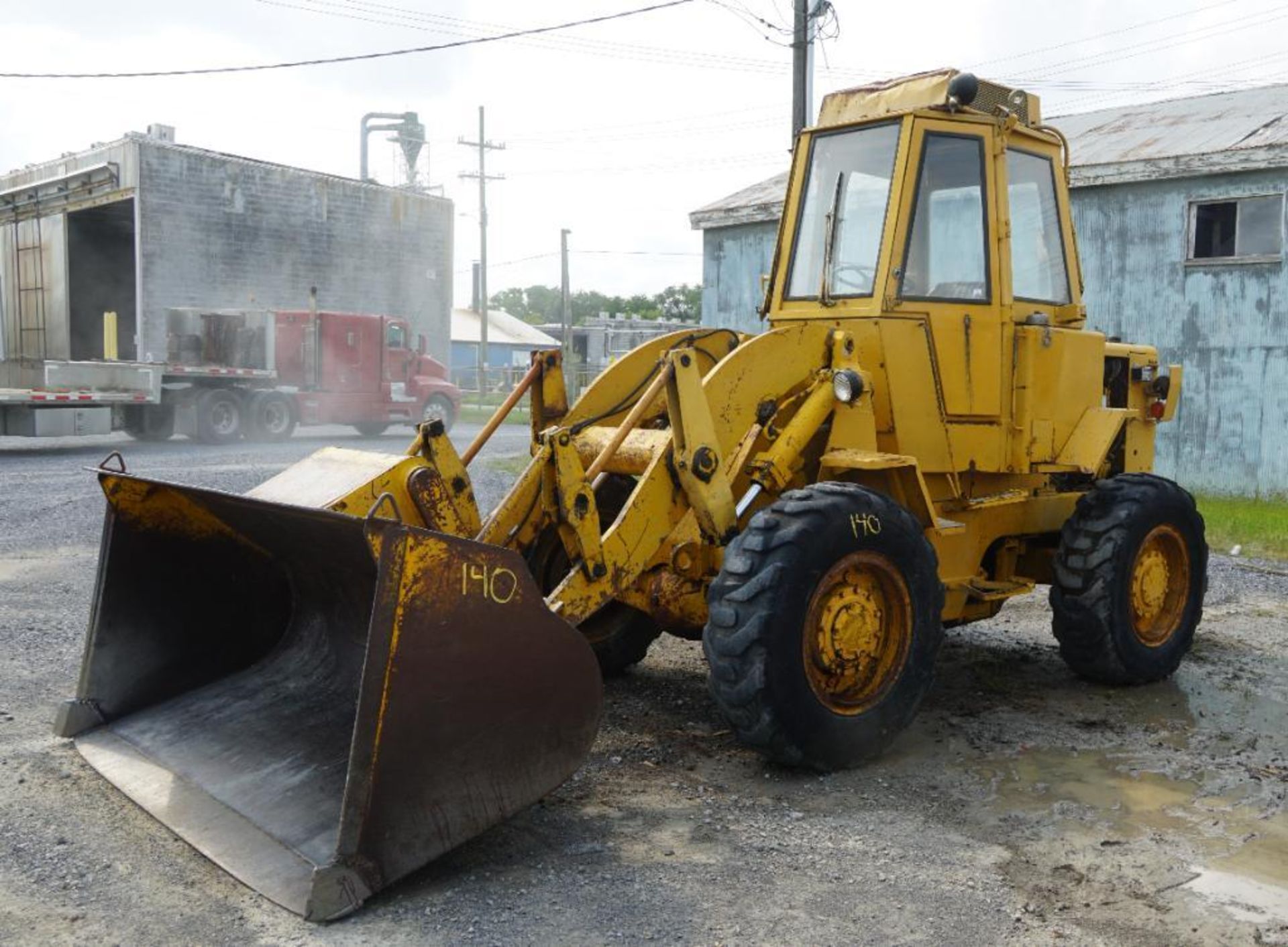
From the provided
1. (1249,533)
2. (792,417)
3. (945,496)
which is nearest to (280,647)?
(792,417)

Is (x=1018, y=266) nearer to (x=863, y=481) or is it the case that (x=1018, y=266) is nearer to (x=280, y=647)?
(x=863, y=481)

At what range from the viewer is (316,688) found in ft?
16.2

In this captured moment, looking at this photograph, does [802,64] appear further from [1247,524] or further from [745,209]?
[1247,524]

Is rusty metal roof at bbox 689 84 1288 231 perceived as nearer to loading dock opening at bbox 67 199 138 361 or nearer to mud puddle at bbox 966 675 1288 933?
mud puddle at bbox 966 675 1288 933

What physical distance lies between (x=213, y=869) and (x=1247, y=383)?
12989 mm

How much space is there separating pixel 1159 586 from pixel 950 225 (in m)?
2.24

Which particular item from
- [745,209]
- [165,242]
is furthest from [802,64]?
[165,242]

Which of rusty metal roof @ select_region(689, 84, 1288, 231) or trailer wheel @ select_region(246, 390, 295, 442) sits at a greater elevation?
rusty metal roof @ select_region(689, 84, 1288, 231)

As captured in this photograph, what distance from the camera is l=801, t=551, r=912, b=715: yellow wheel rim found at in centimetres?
480

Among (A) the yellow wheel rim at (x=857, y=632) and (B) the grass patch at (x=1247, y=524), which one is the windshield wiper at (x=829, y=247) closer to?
(A) the yellow wheel rim at (x=857, y=632)

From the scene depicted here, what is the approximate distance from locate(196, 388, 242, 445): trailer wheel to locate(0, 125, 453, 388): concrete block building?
2.79 m

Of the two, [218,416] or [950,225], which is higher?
[950,225]

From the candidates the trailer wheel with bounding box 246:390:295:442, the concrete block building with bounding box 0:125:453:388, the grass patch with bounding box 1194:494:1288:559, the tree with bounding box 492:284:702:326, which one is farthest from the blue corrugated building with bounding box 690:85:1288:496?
the tree with bounding box 492:284:702:326

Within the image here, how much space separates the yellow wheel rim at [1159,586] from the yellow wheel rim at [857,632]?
5.91 ft
